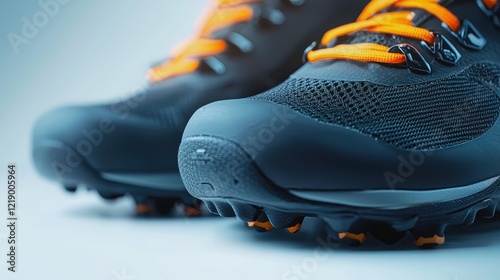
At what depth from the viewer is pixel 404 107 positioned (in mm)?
554

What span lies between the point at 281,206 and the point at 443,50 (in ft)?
0.73

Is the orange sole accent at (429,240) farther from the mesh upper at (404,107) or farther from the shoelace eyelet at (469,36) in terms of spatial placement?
the shoelace eyelet at (469,36)

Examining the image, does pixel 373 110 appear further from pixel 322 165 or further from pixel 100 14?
pixel 100 14

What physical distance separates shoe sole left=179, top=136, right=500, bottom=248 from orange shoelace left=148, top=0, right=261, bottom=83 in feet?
0.88

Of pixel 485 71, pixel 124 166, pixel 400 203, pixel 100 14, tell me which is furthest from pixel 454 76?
pixel 100 14

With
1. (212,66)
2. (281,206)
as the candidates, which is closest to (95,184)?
(212,66)

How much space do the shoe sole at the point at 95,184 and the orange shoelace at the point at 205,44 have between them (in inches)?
5.9

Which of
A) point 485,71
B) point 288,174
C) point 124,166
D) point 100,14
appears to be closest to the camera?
point 288,174

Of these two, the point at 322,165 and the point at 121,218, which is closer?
the point at 322,165

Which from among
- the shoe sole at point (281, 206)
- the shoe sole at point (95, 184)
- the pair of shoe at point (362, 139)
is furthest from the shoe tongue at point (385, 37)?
the shoe sole at point (95, 184)

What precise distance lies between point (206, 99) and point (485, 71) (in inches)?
12.5

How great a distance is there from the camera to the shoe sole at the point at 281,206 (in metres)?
0.50

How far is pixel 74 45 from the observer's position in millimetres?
1629

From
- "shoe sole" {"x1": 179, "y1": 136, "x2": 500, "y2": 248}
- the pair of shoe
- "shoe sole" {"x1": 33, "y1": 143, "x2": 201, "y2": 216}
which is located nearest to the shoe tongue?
the pair of shoe
